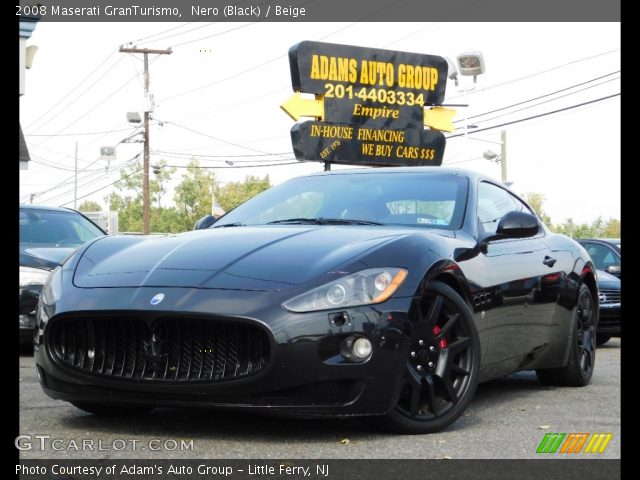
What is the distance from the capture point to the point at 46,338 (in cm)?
437

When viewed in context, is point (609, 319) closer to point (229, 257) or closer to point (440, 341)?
point (440, 341)

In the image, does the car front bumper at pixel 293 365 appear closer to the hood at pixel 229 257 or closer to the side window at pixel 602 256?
the hood at pixel 229 257

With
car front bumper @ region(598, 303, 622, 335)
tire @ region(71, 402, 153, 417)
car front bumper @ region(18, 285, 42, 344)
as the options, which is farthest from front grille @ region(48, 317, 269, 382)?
car front bumper @ region(598, 303, 622, 335)

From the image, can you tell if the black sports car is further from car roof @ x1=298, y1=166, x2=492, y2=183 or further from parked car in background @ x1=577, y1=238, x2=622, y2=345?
parked car in background @ x1=577, y1=238, x2=622, y2=345

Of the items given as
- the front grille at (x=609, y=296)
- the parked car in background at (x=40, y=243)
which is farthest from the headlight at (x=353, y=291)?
the front grille at (x=609, y=296)

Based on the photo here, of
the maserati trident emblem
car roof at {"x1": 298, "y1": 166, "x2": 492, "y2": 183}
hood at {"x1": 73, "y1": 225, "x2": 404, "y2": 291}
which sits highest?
car roof at {"x1": 298, "y1": 166, "x2": 492, "y2": 183}

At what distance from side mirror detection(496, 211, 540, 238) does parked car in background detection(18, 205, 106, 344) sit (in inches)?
152

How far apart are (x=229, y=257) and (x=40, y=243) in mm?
5433

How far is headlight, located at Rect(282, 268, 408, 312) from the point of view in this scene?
13.3 feet

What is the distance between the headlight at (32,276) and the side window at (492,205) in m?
4.01

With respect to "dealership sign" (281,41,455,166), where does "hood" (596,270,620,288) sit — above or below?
below

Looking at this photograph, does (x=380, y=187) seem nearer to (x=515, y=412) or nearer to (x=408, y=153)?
(x=515, y=412)

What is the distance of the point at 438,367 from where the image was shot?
445 cm

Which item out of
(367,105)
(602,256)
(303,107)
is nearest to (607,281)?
(602,256)
